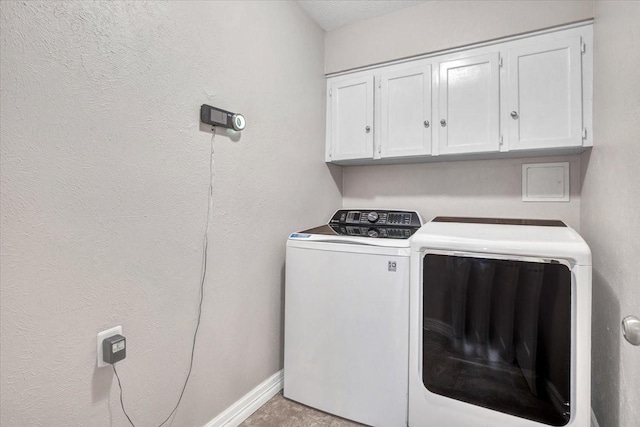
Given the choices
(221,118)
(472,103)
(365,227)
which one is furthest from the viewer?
(365,227)

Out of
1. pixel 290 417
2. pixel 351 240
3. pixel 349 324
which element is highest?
pixel 351 240

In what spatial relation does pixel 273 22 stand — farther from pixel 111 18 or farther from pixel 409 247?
pixel 409 247

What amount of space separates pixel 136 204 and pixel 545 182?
221 cm

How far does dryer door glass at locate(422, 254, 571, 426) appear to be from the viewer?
45.9 inches

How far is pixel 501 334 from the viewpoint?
1.26 metres

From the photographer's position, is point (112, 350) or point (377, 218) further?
point (377, 218)

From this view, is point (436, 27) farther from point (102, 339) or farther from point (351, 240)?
point (102, 339)

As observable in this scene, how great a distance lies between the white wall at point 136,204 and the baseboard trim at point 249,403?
0.04 meters

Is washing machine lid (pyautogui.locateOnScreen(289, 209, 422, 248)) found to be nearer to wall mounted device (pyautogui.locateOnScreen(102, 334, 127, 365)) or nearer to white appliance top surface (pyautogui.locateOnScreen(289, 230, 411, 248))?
white appliance top surface (pyautogui.locateOnScreen(289, 230, 411, 248))

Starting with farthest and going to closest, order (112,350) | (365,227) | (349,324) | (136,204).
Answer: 1. (365,227)
2. (349,324)
3. (136,204)
4. (112,350)

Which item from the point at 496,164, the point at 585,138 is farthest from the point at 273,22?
the point at 585,138

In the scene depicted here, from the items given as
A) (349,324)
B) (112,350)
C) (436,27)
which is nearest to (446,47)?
(436,27)

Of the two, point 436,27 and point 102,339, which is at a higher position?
point 436,27

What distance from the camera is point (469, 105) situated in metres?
1.81
